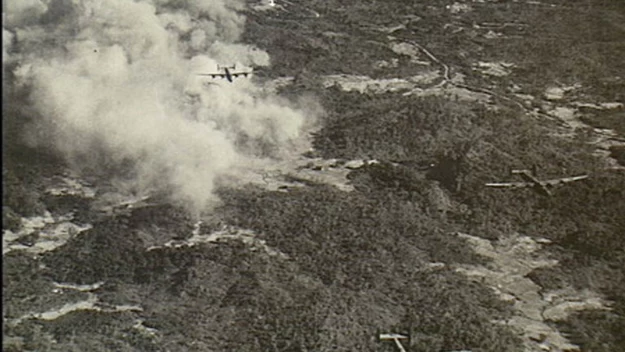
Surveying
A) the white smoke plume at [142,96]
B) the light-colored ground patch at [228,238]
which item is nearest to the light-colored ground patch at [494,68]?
the white smoke plume at [142,96]

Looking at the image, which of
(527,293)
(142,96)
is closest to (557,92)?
(527,293)

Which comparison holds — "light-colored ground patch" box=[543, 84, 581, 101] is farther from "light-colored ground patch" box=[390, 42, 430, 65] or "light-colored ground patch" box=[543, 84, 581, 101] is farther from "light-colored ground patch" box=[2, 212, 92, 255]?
"light-colored ground patch" box=[2, 212, 92, 255]

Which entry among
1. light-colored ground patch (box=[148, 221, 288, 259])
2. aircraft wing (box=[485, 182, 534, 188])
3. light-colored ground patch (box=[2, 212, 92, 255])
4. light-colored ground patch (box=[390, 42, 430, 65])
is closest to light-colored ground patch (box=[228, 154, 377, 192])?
light-colored ground patch (box=[148, 221, 288, 259])

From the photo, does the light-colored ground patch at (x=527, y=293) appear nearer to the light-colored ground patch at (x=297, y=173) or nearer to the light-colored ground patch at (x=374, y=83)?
the light-colored ground patch at (x=297, y=173)

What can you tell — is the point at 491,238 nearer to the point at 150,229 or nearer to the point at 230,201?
the point at 230,201

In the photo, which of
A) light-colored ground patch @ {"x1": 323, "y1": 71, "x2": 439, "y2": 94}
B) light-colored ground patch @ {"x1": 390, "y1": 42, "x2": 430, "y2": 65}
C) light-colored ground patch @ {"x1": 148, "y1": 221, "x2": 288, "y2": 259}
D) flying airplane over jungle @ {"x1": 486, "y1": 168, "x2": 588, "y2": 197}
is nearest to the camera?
light-colored ground patch @ {"x1": 148, "y1": 221, "x2": 288, "y2": 259}

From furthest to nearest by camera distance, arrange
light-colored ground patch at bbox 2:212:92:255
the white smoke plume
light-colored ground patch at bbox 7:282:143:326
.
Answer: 1. the white smoke plume
2. light-colored ground patch at bbox 2:212:92:255
3. light-colored ground patch at bbox 7:282:143:326
